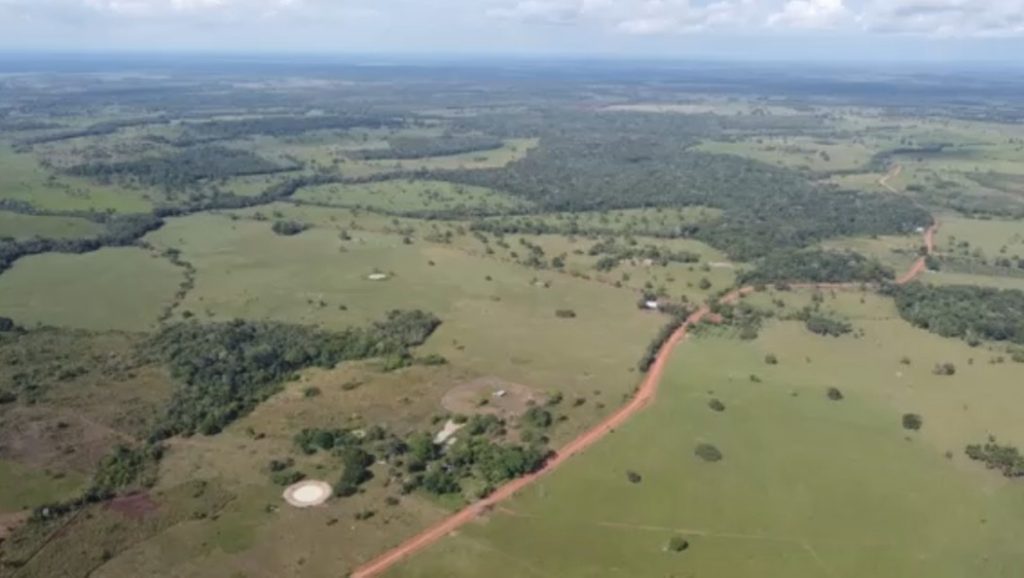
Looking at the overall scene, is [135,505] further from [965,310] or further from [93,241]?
[965,310]

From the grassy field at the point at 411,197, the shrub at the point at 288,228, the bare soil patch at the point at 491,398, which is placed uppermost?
the bare soil patch at the point at 491,398

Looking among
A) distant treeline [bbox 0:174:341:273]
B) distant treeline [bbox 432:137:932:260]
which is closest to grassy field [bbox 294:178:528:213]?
distant treeline [bbox 0:174:341:273]

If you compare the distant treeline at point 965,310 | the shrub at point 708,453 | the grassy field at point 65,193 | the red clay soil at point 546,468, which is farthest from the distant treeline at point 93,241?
the distant treeline at point 965,310

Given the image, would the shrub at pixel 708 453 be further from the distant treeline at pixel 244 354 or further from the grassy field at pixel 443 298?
the distant treeline at pixel 244 354

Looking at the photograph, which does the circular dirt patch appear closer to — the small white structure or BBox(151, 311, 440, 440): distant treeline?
the small white structure

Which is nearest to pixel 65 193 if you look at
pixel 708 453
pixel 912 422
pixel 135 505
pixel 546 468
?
pixel 135 505

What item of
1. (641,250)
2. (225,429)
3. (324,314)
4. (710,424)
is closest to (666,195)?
(641,250)
